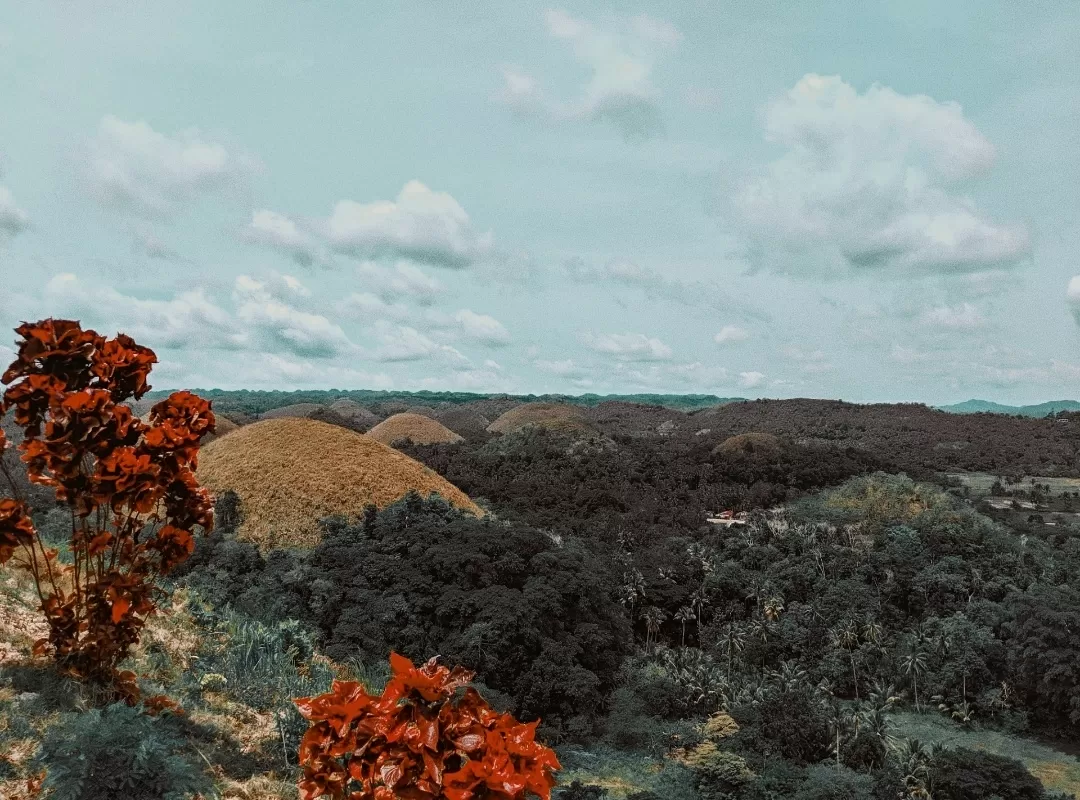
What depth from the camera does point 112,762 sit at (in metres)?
4.22

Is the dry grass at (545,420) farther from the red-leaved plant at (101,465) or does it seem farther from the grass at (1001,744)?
the red-leaved plant at (101,465)

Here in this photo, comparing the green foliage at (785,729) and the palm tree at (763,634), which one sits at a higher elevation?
the green foliage at (785,729)

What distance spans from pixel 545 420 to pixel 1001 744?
39895 millimetres

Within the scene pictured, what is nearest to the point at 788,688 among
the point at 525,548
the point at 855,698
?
the point at 855,698

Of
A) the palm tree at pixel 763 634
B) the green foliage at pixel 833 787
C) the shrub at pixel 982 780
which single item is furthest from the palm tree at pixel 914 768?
the palm tree at pixel 763 634

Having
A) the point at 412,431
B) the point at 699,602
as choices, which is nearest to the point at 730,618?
the point at 699,602

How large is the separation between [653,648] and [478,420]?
7224 cm

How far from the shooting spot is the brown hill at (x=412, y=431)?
2468 inches

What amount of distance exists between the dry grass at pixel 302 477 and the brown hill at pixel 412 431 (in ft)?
128

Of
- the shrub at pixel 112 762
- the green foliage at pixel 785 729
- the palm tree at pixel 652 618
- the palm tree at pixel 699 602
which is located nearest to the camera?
the shrub at pixel 112 762

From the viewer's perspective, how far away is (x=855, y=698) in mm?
23234

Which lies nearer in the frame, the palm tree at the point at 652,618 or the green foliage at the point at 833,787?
the green foliage at the point at 833,787

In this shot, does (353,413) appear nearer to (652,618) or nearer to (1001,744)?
(652,618)

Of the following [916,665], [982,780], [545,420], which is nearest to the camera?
[982,780]
